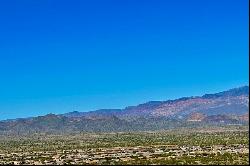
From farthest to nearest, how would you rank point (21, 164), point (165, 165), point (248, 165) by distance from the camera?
point (21, 164)
point (165, 165)
point (248, 165)

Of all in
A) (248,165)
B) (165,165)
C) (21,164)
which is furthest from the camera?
(21,164)

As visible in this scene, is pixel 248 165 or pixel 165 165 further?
pixel 165 165

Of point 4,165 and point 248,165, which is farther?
point 4,165

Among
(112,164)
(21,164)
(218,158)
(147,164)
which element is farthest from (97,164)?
(218,158)

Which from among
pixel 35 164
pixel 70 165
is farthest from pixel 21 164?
pixel 70 165

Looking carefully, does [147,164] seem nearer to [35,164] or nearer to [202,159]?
[202,159]

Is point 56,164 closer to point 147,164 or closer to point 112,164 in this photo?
point 112,164

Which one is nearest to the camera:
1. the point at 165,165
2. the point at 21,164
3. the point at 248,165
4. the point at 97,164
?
the point at 248,165

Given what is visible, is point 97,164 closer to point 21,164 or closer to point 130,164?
point 130,164

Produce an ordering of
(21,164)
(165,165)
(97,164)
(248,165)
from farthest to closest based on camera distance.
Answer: (21,164), (97,164), (165,165), (248,165)
